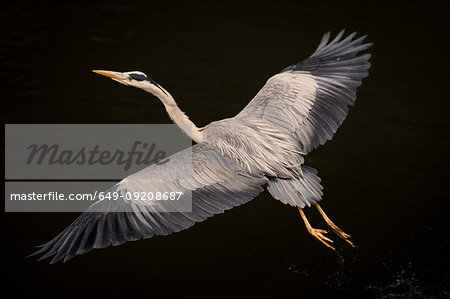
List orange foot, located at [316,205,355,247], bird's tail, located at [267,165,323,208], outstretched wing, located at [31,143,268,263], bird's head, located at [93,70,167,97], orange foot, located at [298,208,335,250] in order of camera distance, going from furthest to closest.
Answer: bird's head, located at [93,70,167,97], orange foot, located at [316,205,355,247], orange foot, located at [298,208,335,250], bird's tail, located at [267,165,323,208], outstretched wing, located at [31,143,268,263]

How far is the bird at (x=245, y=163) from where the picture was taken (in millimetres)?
5438

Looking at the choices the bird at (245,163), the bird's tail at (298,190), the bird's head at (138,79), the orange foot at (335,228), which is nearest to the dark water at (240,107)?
the orange foot at (335,228)

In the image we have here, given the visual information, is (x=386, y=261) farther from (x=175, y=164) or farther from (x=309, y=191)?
(x=175, y=164)

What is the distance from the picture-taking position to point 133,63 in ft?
33.5

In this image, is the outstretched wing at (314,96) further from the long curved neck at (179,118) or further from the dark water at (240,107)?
the dark water at (240,107)

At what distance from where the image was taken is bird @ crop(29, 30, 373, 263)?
5438 mm

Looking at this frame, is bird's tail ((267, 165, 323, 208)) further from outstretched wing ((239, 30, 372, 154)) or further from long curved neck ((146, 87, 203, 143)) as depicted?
long curved neck ((146, 87, 203, 143))

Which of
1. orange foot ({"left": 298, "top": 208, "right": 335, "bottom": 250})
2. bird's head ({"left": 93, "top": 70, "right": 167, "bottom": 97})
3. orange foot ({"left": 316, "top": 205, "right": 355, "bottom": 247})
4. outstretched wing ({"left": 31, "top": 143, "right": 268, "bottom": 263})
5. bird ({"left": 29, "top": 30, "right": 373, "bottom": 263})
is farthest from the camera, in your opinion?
A: bird's head ({"left": 93, "top": 70, "right": 167, "bottom": 97})

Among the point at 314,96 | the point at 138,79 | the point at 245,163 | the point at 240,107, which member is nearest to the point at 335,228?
the point at 245,163

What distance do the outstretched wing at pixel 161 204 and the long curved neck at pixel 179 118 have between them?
447 mm

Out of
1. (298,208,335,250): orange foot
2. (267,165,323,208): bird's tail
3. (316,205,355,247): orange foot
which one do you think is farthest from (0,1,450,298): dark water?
(267,165,323,208): bird's tail

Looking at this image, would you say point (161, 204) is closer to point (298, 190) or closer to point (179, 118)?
point (298, 190)

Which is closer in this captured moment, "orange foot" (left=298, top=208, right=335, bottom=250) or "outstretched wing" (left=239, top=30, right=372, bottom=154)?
"orange foot" (left=298, top=208, right=335, bottom=250)

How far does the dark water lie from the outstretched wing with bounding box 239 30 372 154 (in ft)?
3.08
